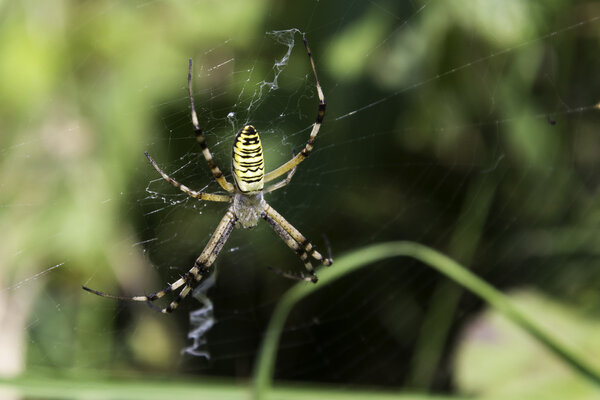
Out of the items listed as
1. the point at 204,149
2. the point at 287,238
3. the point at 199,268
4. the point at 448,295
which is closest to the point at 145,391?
the point at 199,268

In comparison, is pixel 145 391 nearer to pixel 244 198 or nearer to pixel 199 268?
Result: pixel 199 268

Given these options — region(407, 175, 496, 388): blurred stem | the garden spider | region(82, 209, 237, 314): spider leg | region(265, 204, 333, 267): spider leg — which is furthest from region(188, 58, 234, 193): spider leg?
region(407, 175, 496, 388): blurred stem

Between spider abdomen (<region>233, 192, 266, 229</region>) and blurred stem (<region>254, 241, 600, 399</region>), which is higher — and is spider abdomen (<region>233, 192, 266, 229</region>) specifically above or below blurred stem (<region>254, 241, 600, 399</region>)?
above

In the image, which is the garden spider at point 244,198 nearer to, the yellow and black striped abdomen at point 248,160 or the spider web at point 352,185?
the yellow and black striped abdomen at point 248,160

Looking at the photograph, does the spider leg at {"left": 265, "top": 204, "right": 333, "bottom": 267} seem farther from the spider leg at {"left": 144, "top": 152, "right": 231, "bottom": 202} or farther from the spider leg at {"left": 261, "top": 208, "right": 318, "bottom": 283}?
the spider leg at {"left": 144, "top": 152, "right": 231, "bottom": 202}

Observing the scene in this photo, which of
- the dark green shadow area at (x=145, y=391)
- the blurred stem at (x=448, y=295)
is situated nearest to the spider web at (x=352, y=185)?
the blurred stem at (x=448, y=295)

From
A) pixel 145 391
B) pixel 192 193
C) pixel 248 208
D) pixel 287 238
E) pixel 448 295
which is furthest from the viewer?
pixel 448 295
